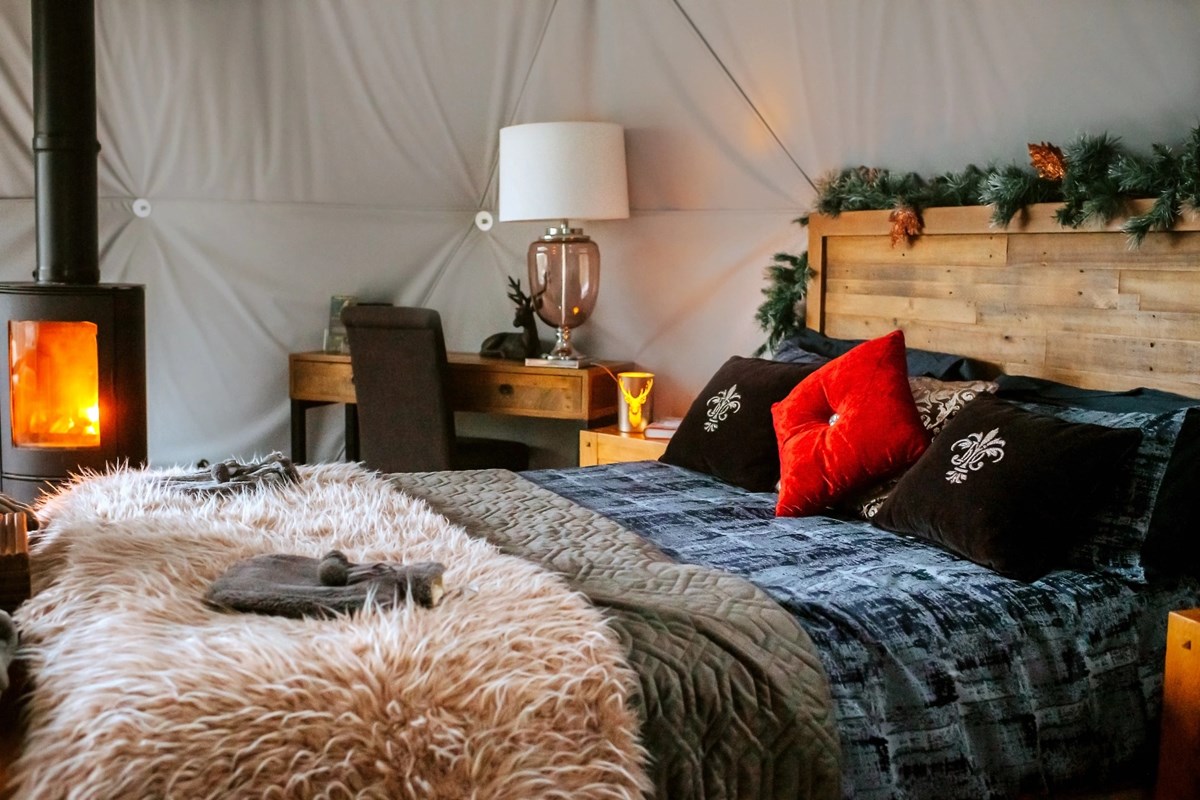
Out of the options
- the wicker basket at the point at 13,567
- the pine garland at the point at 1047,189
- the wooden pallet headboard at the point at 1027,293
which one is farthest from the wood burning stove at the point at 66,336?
the wooden pallet headboard at the point at 1027,293

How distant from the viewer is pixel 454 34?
4379 millimetres

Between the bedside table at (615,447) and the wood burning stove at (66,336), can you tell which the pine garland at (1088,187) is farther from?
the wood burning stove at (66,336)

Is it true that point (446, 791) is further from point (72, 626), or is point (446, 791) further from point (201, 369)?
point (201, 369)

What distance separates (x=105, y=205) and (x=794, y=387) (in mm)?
2803

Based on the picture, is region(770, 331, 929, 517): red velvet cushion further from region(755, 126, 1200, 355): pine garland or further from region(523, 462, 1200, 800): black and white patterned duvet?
region(755, 126, 1200, 355): pine garland

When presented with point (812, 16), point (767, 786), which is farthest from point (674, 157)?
point (767, 786)

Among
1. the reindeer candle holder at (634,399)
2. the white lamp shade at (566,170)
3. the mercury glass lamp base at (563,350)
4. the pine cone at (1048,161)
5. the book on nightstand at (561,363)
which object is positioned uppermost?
the white lamp shade at (566,170)

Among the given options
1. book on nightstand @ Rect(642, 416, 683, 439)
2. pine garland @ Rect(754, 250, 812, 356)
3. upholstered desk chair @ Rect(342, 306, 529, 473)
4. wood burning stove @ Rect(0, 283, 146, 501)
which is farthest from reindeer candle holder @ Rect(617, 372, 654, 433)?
wood burning stove @ Rect(0, 283, 146, 501)

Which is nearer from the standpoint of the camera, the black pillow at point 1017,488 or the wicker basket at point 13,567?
the wicker basket at point 13,567

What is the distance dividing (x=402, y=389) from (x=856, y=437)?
Answer: 1787 millimetres

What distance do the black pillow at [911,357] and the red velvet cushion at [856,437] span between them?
0.97 ft

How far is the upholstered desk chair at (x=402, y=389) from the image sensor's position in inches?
147

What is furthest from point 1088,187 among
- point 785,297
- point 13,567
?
point 13,567

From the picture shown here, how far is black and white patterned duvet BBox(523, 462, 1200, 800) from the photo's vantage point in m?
1.74
